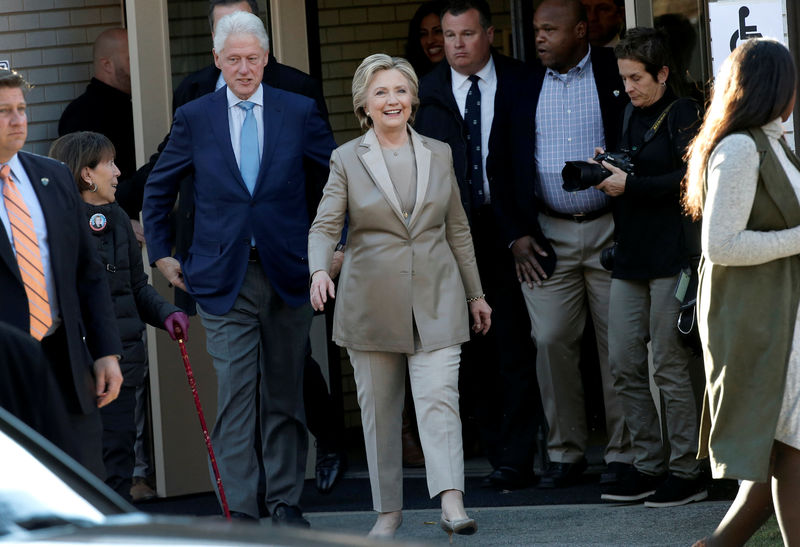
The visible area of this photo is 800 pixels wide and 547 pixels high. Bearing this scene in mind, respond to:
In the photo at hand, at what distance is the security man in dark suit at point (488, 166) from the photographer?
7.29 meters

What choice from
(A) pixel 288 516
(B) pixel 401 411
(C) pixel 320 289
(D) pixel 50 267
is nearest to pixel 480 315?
(B) pixel 401 411

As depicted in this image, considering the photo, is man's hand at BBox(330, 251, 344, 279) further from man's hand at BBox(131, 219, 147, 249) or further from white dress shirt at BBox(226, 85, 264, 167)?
man's hand at BBox(131, 219, 147, 249)

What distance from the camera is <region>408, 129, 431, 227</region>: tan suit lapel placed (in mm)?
6152

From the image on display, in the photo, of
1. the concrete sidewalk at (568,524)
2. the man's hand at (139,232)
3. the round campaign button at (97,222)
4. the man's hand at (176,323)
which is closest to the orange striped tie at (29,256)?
the man's hand at (176,323)

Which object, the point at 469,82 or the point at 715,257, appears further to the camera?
the point at 469,82

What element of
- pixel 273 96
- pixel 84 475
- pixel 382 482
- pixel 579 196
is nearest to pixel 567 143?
pixel 579 196

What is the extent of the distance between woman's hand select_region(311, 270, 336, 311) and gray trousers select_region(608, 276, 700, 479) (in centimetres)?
153

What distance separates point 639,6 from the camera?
23.1ft

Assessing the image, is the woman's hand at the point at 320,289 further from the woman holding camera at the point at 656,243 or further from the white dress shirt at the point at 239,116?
the woman holding camera at the point at 656,243

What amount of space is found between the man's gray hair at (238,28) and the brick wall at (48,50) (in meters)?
2.66

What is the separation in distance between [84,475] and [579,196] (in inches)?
182

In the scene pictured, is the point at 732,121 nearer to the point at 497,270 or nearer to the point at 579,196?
the point at 579,196

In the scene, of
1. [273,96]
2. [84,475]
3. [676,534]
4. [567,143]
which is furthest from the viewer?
[567,143]

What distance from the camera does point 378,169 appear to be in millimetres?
6168
